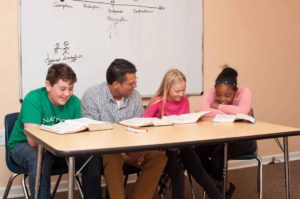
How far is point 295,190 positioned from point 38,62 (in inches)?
91.8

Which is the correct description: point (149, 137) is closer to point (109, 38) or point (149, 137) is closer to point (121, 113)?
point (121, 113)

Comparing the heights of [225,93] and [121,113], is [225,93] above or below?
above

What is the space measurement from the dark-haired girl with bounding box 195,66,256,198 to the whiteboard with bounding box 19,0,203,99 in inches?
25.8

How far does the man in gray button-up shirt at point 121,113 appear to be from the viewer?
230 centimetres

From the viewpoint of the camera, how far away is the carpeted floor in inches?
125

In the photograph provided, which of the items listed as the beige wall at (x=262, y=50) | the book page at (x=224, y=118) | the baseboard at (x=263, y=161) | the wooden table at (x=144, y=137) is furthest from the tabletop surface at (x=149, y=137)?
the baseboard at (x=263, y=161)

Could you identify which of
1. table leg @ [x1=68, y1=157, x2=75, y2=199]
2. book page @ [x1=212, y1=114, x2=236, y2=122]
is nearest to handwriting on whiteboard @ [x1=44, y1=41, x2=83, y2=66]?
book page @ [x1=212, y1=114, x2=236, y2=122]

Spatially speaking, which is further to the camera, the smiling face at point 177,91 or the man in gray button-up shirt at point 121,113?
the smiling face at point 177,91

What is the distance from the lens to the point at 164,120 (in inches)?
97.7

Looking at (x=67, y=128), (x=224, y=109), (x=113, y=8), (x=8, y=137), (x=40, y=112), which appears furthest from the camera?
→ (x=113, y=8)

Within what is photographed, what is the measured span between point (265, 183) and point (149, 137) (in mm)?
1905

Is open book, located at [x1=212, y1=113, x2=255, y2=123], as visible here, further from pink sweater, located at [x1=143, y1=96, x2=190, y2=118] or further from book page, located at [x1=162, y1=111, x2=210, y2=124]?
pink sweater, located at [x1=143, y1=96, x2=190, y2=118]

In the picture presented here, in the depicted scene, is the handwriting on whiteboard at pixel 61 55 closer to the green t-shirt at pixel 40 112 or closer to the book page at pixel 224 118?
the green t-shirt at pixel 40 112

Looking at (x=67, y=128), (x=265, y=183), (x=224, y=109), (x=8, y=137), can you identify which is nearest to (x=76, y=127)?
(x=67, y=128)
